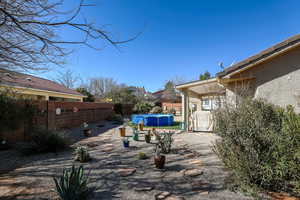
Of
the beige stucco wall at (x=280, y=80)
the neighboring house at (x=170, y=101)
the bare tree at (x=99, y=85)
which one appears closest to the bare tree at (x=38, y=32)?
the beige stucco wall at (x=280, y=80)

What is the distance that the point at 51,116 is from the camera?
30.8ft

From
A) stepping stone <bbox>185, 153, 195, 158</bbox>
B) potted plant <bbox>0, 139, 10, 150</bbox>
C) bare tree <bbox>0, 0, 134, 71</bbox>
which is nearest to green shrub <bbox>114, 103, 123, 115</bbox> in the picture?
potted plant <bbox>0, 139, 10, 150</bbox>

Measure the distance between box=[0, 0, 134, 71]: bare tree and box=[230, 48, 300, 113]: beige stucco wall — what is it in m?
5.38

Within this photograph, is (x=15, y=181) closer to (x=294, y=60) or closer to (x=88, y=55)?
(x=88, y=55)

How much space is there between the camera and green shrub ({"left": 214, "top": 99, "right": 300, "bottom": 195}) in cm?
276

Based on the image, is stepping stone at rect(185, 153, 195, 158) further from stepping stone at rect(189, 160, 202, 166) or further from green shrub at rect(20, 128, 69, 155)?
green shrub at rect(20, 128, 69, 155)

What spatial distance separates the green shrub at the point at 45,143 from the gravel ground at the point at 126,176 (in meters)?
0.43

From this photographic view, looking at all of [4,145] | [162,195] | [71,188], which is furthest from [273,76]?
[4,145]

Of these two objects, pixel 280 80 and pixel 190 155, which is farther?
pixel 280 80

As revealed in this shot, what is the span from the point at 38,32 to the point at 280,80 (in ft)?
26.8

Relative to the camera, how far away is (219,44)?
44.5 feet

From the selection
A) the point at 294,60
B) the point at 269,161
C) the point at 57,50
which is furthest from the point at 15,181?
the point at 294,60

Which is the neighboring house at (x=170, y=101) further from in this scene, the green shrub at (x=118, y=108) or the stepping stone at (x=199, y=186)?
the stepping stone at (x=199, y=186)

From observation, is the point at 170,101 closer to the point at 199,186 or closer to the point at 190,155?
the point at 190,155
